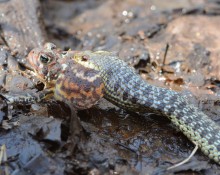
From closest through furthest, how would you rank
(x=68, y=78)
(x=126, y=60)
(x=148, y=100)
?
(x=68, y=78) → (x=148, y=100) → (x=126, y=60)

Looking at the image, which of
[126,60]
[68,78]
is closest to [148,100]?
[68,78]

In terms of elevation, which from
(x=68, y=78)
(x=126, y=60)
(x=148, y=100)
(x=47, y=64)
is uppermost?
(x=47, y=64)

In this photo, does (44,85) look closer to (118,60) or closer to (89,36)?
(118,60)

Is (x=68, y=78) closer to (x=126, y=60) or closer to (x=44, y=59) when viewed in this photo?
(x=44, y=59)

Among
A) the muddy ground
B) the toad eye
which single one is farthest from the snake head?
the muddy ground

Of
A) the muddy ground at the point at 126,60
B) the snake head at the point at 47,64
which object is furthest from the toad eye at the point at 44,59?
the muddy ground at the point at 126,60

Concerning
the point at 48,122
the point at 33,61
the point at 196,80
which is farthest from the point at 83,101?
the point at 196,80
